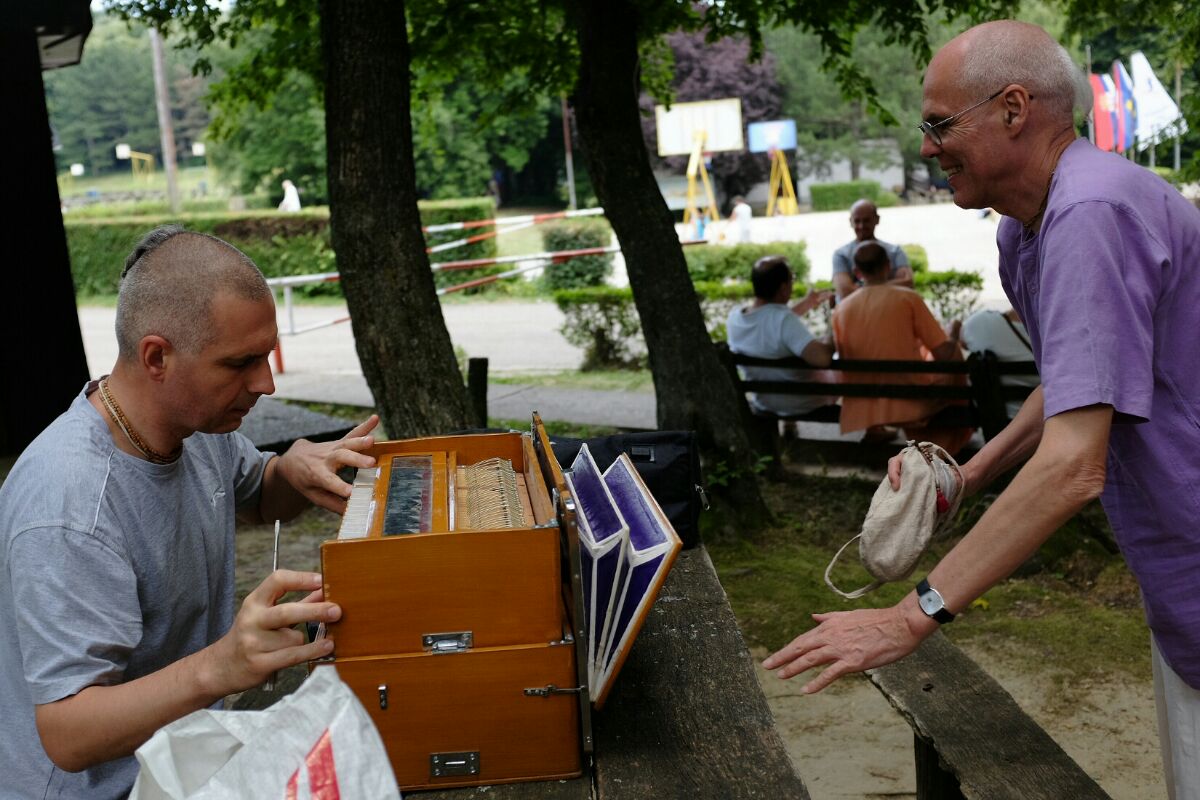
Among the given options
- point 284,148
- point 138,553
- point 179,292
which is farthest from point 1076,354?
point 284,148

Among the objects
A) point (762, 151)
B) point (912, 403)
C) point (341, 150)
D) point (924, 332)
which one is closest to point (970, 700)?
point (341, 150)

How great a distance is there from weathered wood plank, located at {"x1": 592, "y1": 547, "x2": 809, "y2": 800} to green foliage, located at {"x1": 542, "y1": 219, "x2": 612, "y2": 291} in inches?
903

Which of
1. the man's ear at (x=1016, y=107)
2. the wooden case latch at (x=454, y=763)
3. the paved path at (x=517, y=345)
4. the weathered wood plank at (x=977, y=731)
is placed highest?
the man's ear at (x=1016, y=107)

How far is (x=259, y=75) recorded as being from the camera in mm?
9484

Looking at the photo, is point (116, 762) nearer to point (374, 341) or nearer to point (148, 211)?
point (374, 341)

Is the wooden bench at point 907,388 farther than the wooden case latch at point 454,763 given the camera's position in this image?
Yes

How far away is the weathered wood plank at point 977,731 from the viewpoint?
286cm

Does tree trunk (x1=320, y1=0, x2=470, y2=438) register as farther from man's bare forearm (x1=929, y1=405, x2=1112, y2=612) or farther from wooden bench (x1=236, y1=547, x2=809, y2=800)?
man's bare forearm (x1=929, y1=405, x2=1112, y2=612)

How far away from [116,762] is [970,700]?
2.17m

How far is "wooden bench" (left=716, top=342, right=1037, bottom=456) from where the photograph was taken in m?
7.00

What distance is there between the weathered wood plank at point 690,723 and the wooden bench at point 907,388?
451 centimetres

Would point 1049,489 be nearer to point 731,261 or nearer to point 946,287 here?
point 946,287

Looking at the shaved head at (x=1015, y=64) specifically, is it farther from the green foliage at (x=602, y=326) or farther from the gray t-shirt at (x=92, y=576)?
the green foliage at (x=602, y=326)

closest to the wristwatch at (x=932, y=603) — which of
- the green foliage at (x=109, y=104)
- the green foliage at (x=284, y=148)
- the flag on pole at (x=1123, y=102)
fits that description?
the flag on pole at (x=1123, y=102)
